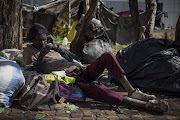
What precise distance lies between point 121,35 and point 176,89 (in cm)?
835

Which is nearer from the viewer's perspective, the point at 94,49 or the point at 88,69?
the point at 88,69

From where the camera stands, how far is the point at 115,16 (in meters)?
11.1

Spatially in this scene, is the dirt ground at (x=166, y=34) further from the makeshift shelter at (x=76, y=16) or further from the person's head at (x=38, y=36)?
the person's head at (x=38, y=36)

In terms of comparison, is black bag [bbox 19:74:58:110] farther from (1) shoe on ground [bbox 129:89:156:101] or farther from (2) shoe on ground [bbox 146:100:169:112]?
(2) shoe on ground [bbox 146:100:169:112]

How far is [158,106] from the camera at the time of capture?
8.18 feet

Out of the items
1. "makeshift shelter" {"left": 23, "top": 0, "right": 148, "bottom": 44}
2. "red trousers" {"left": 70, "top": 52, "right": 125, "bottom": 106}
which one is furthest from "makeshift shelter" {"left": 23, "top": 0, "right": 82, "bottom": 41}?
"red trousers" {"left": 70, "top": 52, "right": 125, "bottom": 106}

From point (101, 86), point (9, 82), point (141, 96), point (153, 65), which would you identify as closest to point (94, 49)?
point (153, 65)

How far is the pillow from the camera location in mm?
2632

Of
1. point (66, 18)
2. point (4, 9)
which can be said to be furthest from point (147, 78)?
point (66, 18)

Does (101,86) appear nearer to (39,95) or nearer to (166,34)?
(39,95)

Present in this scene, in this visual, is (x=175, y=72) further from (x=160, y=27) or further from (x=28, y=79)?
(x=160, y=27)

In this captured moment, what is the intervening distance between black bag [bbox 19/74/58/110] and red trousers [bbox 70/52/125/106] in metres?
0.48

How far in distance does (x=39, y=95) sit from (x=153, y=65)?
2088mm

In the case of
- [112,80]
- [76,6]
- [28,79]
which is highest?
[76,6]
